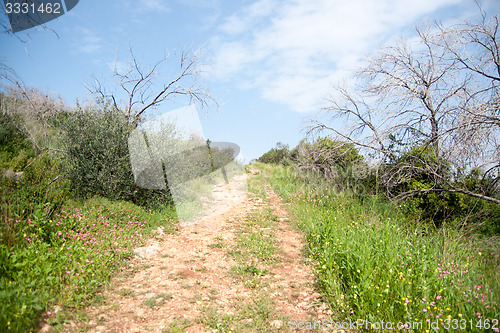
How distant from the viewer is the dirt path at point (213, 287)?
12.0ft

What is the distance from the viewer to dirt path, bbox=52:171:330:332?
3643 mm

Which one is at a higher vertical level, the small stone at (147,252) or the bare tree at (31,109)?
the bare tree at (31,109)

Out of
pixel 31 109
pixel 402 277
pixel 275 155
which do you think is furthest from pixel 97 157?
pixel 275 155

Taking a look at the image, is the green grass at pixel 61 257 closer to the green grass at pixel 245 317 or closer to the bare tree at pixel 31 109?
the green grass at pixel 245 317

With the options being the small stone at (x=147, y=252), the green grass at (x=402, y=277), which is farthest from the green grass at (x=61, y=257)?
the green grass at (x=402, y=277)

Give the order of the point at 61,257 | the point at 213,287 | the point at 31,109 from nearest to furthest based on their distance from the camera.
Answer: the point at 61,257, the point at 213,287, the point at 31,109

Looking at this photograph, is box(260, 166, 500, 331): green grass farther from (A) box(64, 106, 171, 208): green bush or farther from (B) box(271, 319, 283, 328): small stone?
(A) box(64, 106, 171, 208): green bush

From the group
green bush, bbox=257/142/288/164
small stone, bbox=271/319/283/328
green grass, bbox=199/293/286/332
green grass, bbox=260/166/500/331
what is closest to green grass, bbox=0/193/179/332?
green grass, bbox=199/293/286/332

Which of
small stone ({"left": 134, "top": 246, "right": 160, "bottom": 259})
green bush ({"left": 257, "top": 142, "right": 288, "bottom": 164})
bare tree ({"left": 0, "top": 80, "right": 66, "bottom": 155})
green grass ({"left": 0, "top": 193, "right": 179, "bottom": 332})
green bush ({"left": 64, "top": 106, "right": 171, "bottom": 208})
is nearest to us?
green grass ({"left": 0, "top": 193, "right": 179, "bottom": 332})

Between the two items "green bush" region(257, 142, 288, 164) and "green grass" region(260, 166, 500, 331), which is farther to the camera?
"green bush" region(257, 142, 288, 164)

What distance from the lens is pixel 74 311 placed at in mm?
3604

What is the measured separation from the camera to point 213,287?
459 centimetres

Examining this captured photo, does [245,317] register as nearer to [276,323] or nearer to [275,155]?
[276,323]

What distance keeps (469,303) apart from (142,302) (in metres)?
3.96
